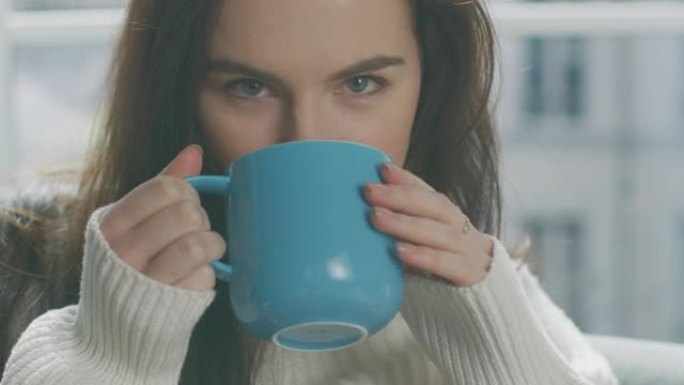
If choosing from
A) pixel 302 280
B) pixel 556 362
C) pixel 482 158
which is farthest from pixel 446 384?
pixel 302 280

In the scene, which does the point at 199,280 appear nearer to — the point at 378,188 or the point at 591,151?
→ the point at 378,188

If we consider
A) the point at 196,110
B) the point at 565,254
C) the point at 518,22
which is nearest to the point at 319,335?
the point at 196,110

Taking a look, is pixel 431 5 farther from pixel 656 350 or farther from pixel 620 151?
pixel 620 151

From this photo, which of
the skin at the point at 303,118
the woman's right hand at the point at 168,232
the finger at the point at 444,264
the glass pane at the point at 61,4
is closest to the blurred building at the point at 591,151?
the glass pane at the point at 61,4

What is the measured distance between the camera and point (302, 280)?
0.67 meters

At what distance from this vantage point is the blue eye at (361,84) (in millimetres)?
894

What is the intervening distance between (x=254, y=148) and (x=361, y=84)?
11 centimetres

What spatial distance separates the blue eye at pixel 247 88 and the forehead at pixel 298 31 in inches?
1.0

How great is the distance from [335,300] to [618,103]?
3.98 m

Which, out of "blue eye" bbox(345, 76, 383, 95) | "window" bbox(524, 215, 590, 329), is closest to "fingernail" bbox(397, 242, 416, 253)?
"blue eye" bbox(345, 76, 383, 95)

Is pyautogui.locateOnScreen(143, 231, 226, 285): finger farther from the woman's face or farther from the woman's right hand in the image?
the woman's face

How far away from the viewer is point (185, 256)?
721 mm

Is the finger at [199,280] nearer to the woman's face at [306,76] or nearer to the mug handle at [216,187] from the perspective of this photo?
the mug handle at [216,187]

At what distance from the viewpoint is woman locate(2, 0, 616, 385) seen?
747mm
